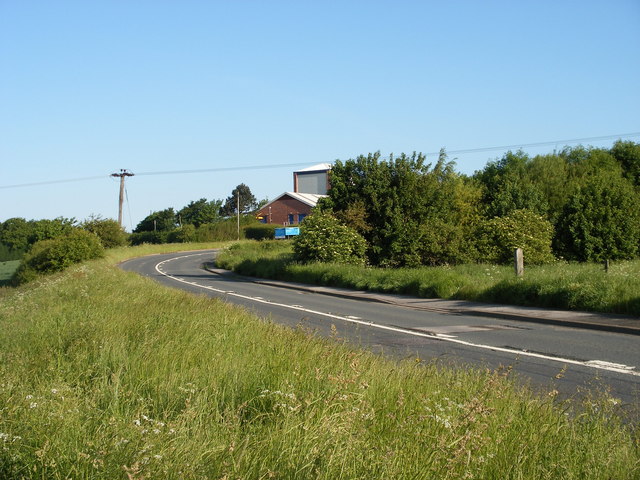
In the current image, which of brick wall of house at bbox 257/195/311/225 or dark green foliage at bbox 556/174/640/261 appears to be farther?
brick wall of house at bbox 257/195/311/225

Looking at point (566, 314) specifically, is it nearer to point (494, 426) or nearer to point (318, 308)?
point (318, 308)

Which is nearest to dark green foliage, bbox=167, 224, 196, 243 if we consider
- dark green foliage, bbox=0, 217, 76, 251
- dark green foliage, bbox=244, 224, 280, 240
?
dark green foliage, bbox=244, 224, 280, 240

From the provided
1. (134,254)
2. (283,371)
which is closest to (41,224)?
(134,254)

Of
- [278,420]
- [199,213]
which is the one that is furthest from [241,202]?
[278,420]

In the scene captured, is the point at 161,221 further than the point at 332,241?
Yes

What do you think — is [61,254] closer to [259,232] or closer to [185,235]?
[259,232]

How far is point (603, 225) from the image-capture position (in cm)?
3769

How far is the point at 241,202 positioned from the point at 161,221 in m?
26.1

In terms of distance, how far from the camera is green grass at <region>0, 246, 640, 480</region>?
12.1 feet

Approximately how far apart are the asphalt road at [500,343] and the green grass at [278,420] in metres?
0.82

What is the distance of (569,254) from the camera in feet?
126

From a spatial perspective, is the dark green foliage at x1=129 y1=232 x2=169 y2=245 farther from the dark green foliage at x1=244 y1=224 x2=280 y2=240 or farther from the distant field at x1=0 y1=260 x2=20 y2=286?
the distant field at x1=0 y1=260 x2=20 y2=286

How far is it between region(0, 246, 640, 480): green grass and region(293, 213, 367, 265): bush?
24820 millimetres

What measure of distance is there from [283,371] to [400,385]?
112 centimetres
